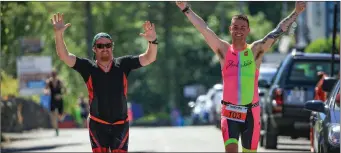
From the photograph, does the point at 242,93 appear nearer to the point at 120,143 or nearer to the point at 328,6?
the point at 120,143

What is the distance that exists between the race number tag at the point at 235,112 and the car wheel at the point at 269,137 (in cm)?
993

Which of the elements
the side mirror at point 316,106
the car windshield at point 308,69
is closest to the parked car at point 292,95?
the car windshield at point 308,69

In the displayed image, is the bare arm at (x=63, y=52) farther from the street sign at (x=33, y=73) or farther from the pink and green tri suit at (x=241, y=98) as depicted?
the street sign at (x=33, y=73)

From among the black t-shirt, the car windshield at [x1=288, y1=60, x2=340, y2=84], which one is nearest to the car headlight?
the black t-shirt

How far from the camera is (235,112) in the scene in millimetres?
11297

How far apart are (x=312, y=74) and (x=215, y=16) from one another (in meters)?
66.1

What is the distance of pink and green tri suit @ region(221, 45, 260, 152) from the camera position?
36.9 feet

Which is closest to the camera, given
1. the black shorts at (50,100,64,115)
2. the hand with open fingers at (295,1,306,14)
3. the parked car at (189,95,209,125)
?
the hand with open fingers at (295,1,306,14)

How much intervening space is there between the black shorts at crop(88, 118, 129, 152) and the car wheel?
10463mm

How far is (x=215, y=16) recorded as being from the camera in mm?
A: 87188

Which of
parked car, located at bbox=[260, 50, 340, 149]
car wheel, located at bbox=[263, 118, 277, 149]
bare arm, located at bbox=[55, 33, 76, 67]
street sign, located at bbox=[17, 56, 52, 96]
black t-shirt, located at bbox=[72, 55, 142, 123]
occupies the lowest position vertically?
street sign, located at bbox=[17, 56, 52, 96]

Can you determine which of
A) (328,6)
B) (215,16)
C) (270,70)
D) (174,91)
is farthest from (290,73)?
(215,16)

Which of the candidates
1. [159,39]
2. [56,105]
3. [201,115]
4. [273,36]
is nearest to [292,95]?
[56,105]

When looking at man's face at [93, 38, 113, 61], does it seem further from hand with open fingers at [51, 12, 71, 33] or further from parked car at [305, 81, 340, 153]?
parked car at [305, 81, 340, 153]
